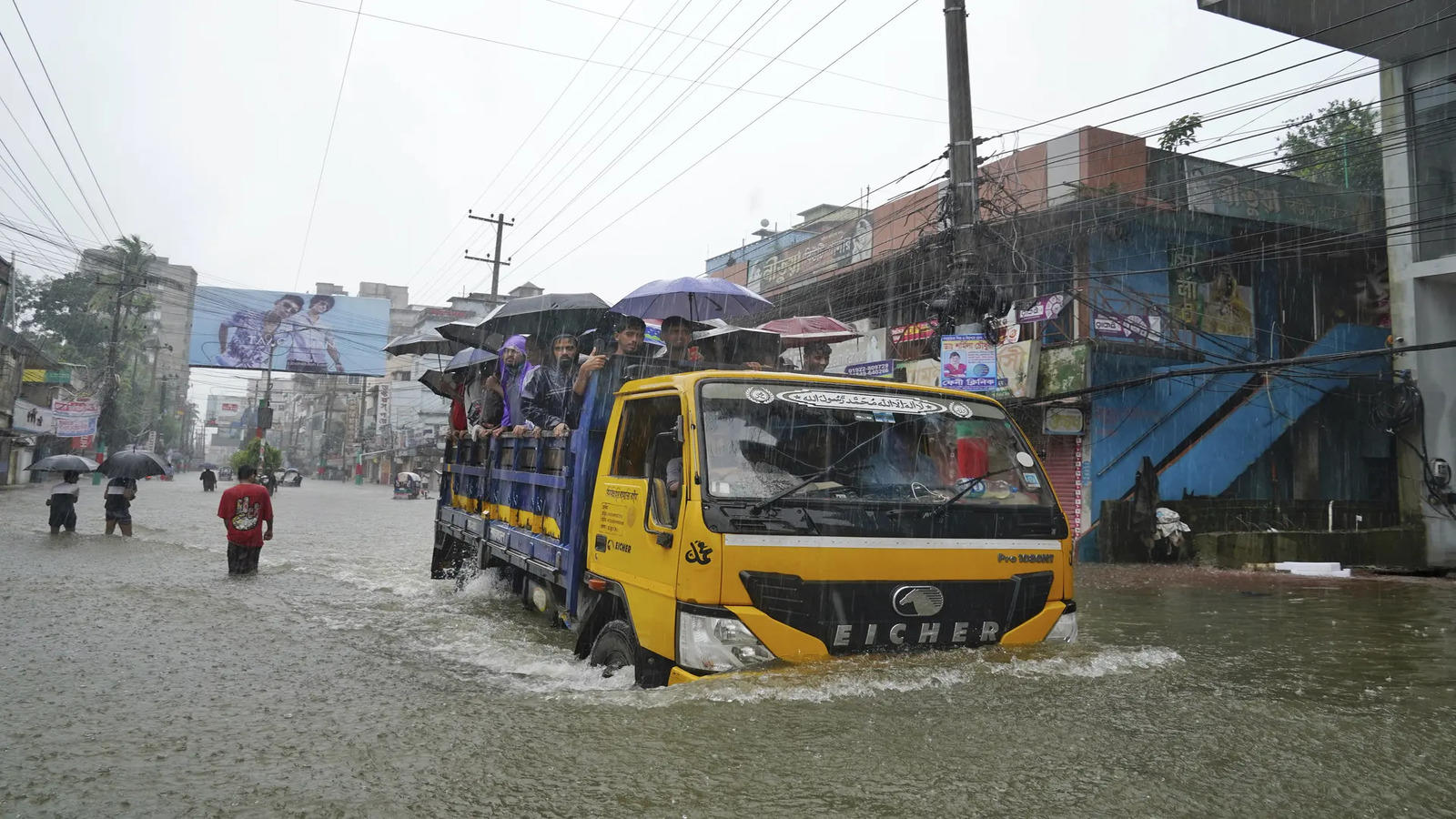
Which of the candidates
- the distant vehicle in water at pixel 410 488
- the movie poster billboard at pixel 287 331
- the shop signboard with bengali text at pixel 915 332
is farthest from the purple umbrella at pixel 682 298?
the distant vehicle in water at pixel 410 488

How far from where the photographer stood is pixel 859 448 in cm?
418

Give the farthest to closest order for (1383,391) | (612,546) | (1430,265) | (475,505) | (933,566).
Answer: (1383,391), (1430,265), (475,505), (612,546), (933,566)

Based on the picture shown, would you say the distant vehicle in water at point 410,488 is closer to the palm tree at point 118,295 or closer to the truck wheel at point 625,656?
the palm tree at point 118,295

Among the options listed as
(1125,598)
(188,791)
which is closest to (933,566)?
(188,791)

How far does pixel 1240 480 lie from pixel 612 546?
15953 millimetres

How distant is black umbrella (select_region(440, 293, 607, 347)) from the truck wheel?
416 centimetres

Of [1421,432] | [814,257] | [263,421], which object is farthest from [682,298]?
[263,421]

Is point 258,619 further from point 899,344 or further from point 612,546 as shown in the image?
point 899,344

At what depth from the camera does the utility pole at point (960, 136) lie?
9680mm

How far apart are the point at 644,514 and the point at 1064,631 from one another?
2.00 m

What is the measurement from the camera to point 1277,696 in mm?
4133

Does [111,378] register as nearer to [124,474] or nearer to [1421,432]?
[124,474]

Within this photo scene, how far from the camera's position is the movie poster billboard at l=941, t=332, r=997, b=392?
31.1 ft

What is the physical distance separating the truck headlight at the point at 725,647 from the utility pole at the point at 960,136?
7.11 m
